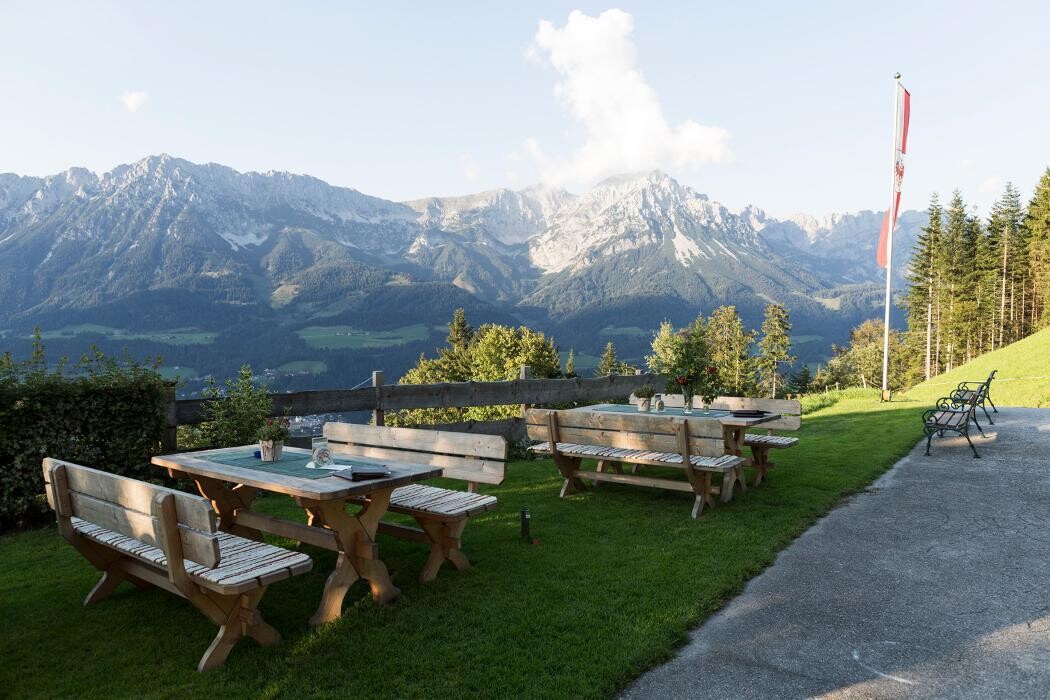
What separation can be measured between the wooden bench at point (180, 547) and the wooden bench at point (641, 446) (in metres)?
3.89

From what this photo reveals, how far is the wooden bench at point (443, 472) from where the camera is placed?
4.56m

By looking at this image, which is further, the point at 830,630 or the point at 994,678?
the point at 830,630

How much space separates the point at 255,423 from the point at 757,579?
20.0ft

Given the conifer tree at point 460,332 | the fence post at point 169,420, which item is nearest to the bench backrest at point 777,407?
the fence post at point 169,420

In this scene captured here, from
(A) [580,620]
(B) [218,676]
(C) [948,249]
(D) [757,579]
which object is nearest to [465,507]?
(A) [580,620]

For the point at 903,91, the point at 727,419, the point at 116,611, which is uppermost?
the point at 903,91

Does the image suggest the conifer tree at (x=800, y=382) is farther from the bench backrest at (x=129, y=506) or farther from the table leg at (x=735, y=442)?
the bench backrest at (x=129, y=506)

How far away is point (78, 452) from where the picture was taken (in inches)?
253

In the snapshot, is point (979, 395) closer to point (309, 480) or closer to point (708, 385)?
point (708, 385)

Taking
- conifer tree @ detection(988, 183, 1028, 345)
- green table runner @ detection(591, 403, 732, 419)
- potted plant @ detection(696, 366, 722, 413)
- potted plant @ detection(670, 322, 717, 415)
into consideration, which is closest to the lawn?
green table runner @ detection(591, 403, 732, 419)

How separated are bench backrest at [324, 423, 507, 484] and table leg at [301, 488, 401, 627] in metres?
0.89

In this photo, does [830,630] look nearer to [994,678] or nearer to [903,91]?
[994,678]

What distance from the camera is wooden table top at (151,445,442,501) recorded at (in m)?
3.79

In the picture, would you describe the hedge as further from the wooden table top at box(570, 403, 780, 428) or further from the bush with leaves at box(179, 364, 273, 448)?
the wooden table top at box(570, 403, 780, 428)
